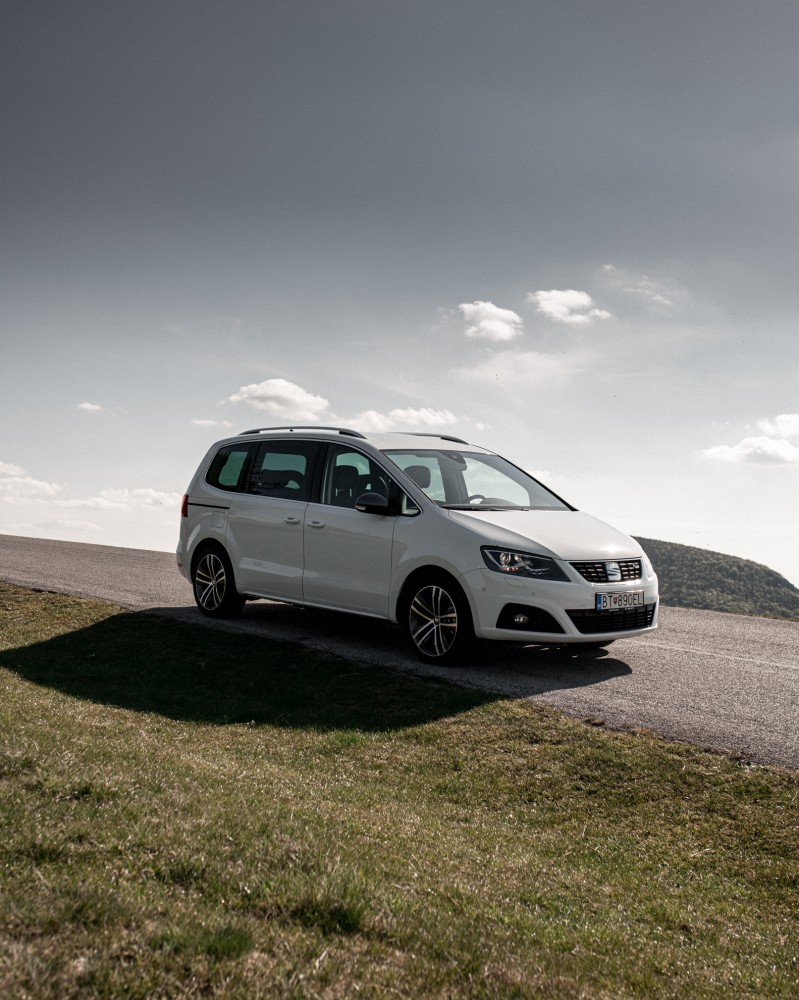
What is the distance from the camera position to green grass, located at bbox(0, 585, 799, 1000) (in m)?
2.89

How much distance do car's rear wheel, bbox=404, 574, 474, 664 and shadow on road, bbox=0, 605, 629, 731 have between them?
0.20 m

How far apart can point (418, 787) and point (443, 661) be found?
2.71 m

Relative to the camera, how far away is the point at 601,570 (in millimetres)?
8320

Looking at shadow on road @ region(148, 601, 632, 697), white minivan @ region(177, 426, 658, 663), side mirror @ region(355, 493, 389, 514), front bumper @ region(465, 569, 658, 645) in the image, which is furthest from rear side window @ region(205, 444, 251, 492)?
front bumper @ region(465, 569, 658, 645)

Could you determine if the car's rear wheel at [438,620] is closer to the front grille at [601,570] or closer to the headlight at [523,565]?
the headlight at [523,565]

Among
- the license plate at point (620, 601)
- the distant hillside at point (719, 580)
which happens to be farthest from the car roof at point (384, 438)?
the distant hillside at point (719, 580)

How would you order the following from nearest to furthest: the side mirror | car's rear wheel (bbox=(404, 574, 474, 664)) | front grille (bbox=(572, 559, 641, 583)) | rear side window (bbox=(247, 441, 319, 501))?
front grille (bbox=(572, 559, 641, 583)) < car's rear wheel (bbox=(404, 574, 474, 664)) < the side mirror < rear side window (bbox=(247, 441, 319, 501))

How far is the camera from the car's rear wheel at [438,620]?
27.3ft

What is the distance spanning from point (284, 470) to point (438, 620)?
2.86 meters

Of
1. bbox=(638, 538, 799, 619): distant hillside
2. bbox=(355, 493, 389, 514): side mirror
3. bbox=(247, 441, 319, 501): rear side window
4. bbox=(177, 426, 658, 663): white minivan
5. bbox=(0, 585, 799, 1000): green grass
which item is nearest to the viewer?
bbox=(0, 585, 799, 1000): green grass

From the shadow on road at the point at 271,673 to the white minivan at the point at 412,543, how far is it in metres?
0.46

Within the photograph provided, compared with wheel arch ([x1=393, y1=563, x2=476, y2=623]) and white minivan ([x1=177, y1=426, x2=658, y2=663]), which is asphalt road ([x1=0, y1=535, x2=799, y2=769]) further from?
wheel arch ([x1=393, y1=563, x2=476, y2=623])

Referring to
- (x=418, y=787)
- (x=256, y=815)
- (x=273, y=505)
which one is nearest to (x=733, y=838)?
(x=418, y=787)

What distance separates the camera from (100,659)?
31.4 ft
